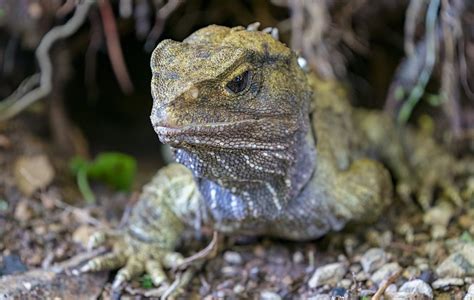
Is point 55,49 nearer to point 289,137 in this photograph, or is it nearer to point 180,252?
point 180,252

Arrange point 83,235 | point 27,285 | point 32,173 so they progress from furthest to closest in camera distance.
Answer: point 32,173 → point 83,235 → point 27,285

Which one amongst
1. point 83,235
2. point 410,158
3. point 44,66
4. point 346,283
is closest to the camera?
point 346,283

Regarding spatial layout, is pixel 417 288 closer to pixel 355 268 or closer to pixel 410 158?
pixel 355 268

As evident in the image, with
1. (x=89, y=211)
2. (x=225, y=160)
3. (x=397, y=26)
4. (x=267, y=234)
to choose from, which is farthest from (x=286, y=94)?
(x=397, y=26)

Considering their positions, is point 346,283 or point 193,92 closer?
point 193,92

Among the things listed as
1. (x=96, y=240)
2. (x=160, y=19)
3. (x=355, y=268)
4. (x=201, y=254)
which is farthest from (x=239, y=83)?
(x=160, y=19)

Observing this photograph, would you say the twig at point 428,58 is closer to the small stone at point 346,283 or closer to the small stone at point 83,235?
the small stone at point 346,283
